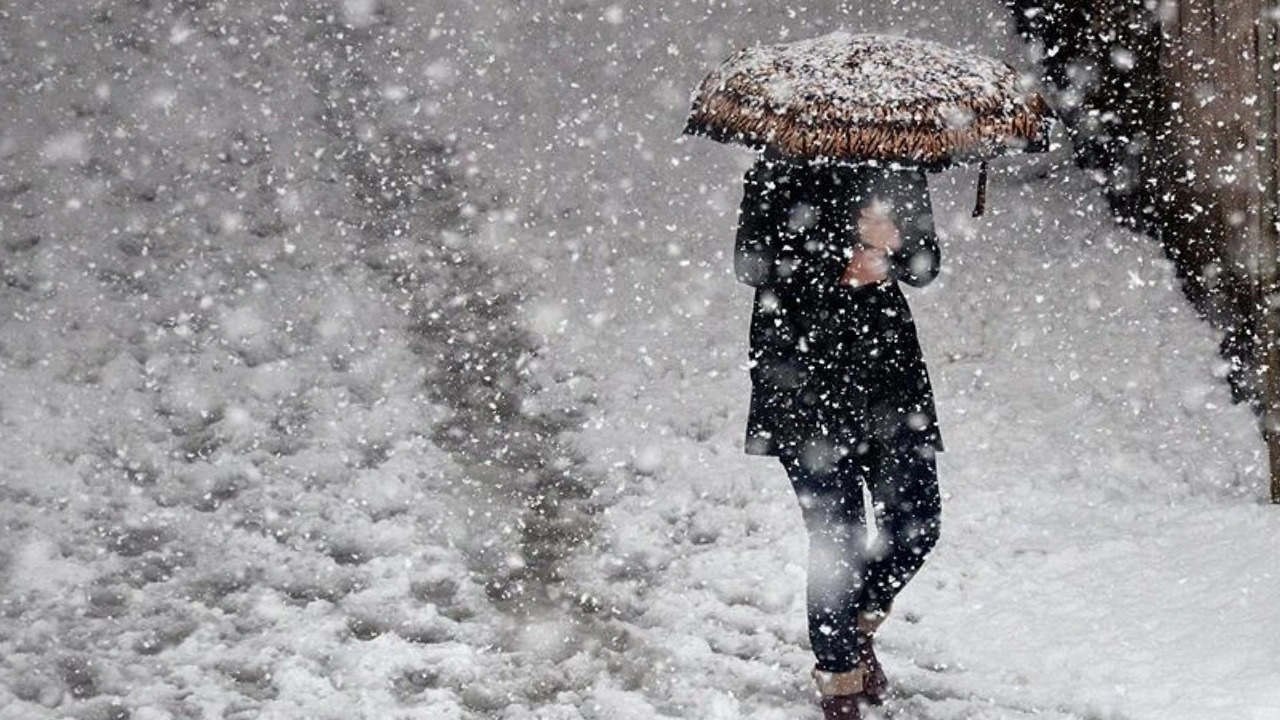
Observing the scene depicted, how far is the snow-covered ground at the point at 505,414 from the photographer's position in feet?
16.0

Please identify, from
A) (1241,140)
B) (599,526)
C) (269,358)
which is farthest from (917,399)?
(269,358)

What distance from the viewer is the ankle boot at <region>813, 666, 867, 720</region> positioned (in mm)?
4223

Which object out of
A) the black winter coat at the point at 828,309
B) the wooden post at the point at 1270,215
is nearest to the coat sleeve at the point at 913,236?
the black winter coat at the point at 828,309

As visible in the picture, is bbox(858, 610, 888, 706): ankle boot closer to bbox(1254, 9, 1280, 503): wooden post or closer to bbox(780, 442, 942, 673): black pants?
bbox(780, 442, 942, 673): black pants

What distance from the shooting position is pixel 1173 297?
6.97m

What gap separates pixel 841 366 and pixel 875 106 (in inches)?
28.7

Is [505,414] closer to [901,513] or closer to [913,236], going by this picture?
[901,513]

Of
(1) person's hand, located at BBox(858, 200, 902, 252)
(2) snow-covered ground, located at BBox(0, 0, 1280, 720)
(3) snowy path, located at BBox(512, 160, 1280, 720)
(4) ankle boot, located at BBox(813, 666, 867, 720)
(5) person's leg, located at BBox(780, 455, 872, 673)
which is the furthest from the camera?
(2) snow-covered ground, located at BBox(0, 0, 1280, 720)

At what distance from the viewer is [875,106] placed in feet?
12.5

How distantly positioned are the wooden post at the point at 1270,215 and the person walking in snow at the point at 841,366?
2.01 meters

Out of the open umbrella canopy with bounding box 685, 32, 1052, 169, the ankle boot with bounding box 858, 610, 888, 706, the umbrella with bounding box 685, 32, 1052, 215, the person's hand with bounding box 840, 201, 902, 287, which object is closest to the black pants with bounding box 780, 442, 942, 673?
the ankle boot with bounding box 858, 610, 888, 706

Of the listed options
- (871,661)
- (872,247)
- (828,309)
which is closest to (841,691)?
(871,661)

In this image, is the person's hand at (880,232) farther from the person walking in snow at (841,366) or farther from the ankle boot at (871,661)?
the ankle boot at (871,661)

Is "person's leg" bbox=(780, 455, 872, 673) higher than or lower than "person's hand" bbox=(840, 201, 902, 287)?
lower
